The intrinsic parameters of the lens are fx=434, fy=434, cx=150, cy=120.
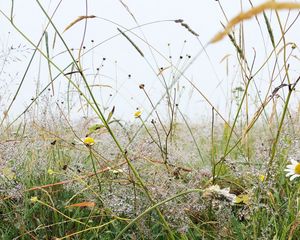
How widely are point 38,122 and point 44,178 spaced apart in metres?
0.27

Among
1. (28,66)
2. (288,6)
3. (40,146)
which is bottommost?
(40,146)

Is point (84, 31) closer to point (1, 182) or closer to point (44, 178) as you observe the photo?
point (1, 182)

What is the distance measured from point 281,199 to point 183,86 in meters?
1.63

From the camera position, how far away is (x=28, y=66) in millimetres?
1525

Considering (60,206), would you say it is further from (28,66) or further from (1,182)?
(28,66)

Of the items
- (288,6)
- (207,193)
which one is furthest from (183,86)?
(288,6)

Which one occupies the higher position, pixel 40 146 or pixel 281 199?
pixel 40 146

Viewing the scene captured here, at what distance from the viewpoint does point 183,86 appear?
3.10 m

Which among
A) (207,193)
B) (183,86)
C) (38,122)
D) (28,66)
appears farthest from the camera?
(183,86)

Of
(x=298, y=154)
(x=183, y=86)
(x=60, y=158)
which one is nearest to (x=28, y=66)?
(x=60, y=158)

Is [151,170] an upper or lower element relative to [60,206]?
→ upper

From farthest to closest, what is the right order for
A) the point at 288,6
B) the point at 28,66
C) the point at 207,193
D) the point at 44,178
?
the point at 44,178 < the point at 28,66 < the point at 207,193 < the point at 288,6

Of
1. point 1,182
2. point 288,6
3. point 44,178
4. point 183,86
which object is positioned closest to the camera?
point 288,6

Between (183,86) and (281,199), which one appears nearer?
(281,199)
